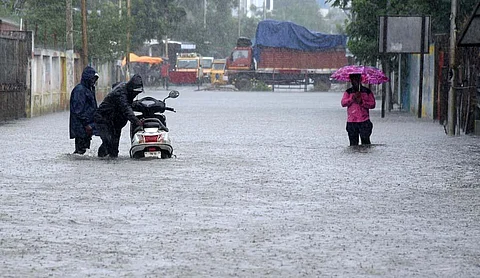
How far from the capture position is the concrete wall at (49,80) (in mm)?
38531

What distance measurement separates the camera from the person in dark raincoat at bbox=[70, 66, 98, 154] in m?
20.3

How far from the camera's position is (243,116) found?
1510 inches

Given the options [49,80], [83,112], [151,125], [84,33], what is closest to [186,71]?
[84,33]

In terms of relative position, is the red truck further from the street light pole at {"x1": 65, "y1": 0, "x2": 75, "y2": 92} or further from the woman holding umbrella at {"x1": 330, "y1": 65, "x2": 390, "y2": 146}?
the woman holding umbrella at {"x1": 330, "y1": 65, "x2": 390, "y2": 146}

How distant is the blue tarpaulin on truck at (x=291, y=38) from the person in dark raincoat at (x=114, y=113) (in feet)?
200

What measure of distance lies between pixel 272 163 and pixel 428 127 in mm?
12790

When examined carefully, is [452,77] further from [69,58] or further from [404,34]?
[69,58]

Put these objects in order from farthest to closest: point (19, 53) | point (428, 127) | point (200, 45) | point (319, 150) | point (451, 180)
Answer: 1. point (200, 45)
2. point (19, 53)
3. point (428, 127)
4. point (319, 150)
5. point (451, 180)

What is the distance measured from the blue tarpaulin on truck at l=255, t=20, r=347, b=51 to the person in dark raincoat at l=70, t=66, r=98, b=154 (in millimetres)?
60691

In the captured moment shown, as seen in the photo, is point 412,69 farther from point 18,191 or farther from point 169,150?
point 18,191

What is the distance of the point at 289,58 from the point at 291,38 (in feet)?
4.12

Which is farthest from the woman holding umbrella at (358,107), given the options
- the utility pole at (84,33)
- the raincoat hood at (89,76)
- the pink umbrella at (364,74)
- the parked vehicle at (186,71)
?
the parked vehicle at (186,71)

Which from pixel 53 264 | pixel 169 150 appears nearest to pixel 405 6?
pixel 169 150

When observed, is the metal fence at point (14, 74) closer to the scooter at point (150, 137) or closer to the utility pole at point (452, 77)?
the utility pole at point (452, 77)
